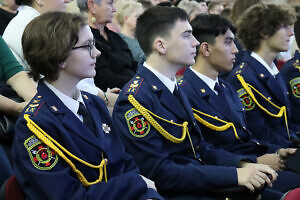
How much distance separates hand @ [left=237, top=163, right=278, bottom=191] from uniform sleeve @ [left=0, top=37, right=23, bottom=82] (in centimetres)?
127

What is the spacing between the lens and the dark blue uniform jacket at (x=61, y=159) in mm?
1811

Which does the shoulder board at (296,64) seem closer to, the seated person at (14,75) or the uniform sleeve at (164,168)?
the uniform sleeve at (164,168)

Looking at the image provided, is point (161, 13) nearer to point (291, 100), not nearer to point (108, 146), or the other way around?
point (108, 146)

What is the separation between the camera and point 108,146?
2.08m

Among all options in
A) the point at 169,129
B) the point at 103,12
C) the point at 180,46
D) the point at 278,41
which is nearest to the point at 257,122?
the point at 278,41

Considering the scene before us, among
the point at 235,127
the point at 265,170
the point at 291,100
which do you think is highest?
the point at 265,170

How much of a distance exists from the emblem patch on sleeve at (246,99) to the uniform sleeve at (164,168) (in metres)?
1.01

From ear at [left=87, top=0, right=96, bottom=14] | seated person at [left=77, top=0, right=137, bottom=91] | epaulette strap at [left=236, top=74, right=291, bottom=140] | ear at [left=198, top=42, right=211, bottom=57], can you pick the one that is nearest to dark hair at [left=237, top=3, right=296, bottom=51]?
epaulette strap at [left=236, top=74, right=291, bottom=140]

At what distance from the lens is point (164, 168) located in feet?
7.61

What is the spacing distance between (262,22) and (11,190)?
2350mm

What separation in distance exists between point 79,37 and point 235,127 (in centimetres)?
122

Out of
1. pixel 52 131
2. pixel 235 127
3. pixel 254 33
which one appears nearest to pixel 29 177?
pixel 52 131

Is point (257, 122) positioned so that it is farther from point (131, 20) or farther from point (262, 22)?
point (131, 20)

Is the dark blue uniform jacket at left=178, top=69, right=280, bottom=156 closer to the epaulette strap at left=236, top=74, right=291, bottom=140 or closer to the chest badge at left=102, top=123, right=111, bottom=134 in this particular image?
the epaulette strap at left=236, top=74, right=291, bottom=140
